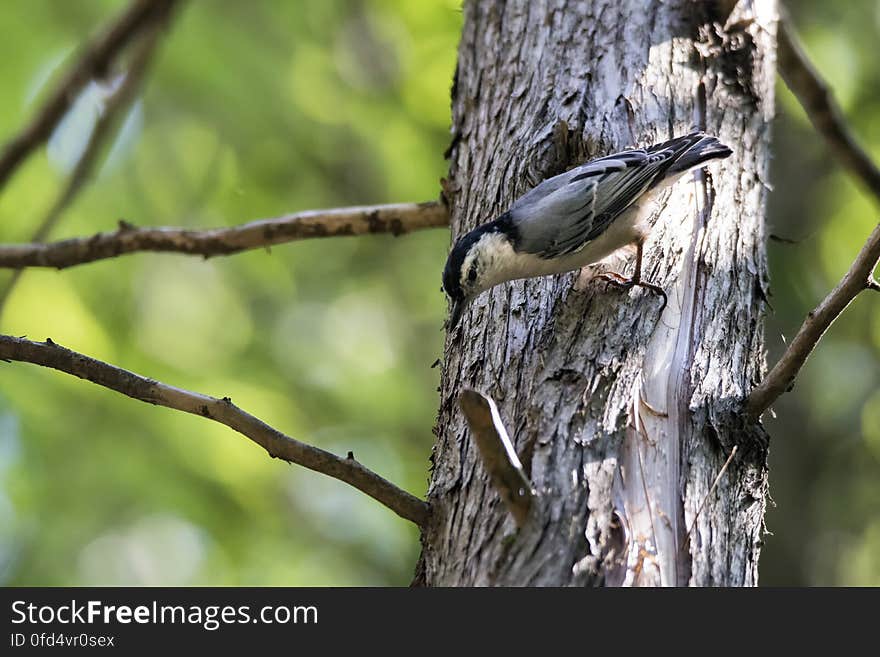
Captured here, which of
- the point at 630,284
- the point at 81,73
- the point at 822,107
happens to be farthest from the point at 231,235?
the point at 822,107

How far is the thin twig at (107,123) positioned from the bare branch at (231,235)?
137 mm

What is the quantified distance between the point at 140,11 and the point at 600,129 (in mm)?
1987

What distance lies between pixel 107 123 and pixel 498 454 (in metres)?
2.75

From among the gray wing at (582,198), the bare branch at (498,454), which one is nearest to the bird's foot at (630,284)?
the gray wing at (582,198)

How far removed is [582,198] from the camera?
326 centimetres

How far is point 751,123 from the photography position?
3.53 meters

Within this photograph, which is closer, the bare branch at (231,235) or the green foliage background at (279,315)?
the bare branch at (231,235)

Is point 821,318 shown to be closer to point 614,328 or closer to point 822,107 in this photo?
point 614,328

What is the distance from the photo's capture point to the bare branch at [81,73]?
381cm

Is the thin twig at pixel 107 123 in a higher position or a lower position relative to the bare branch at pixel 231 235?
higher

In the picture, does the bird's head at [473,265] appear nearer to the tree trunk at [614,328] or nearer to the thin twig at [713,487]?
the tree trunk at [614,328]

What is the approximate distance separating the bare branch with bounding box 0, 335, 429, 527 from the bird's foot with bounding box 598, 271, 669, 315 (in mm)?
933

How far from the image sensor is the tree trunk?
2.31 meters
